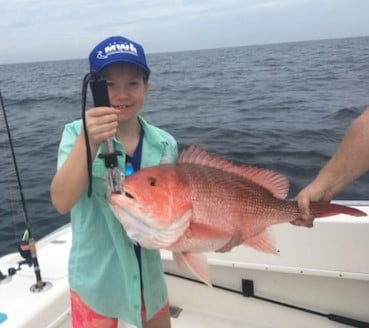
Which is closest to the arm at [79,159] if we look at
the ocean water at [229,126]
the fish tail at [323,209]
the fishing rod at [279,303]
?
the fish tail at [323,209]

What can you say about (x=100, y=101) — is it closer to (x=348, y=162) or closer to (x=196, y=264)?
(x=196, y=264)

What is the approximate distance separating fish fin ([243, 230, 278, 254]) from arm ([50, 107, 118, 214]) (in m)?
0.70

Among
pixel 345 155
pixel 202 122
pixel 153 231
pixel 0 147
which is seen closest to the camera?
A: pixel 153 231

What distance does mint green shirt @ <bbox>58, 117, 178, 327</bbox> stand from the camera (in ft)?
6.62

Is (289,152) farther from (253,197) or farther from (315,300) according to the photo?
(253,197)

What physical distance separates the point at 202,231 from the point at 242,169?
350 mm

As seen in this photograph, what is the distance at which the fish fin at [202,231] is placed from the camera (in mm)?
1582

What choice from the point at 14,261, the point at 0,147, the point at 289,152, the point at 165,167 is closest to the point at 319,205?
the point at 165,167

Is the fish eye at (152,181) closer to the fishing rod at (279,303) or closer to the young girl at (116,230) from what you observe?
the young girl at (116,230)

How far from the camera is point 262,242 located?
1.84 metres

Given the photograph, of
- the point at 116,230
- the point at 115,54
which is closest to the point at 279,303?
the point at 116,230

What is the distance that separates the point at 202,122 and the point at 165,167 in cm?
1038

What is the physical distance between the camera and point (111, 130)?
161cm

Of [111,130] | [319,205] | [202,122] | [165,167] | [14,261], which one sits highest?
[111,130]
